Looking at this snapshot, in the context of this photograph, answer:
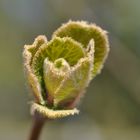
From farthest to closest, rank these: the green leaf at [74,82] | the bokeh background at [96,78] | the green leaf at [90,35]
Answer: the bokeh background at [96,78], the green leaf at [90,35], the green leaf at [74,82]

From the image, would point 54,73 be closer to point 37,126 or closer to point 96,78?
point 37,126

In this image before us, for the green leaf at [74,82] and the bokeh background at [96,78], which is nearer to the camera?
the green leaf at [74,82]

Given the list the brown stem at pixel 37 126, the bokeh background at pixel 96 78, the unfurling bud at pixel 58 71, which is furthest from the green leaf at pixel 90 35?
the bokeh background at pixel 96 78

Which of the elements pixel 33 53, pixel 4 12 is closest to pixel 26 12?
pixel 4 12

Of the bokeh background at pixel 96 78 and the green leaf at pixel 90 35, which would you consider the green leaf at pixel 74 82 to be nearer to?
the green leaf at pixel 90 35

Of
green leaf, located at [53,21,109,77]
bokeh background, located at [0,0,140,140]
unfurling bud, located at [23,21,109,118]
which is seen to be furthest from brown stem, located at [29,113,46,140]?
bokeh background, located at [0,0,140,140]

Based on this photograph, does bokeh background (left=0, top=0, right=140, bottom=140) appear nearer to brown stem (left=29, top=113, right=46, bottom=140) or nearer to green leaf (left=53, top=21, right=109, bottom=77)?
green leaf (left=53, top=21, right=109, bottom=77)
